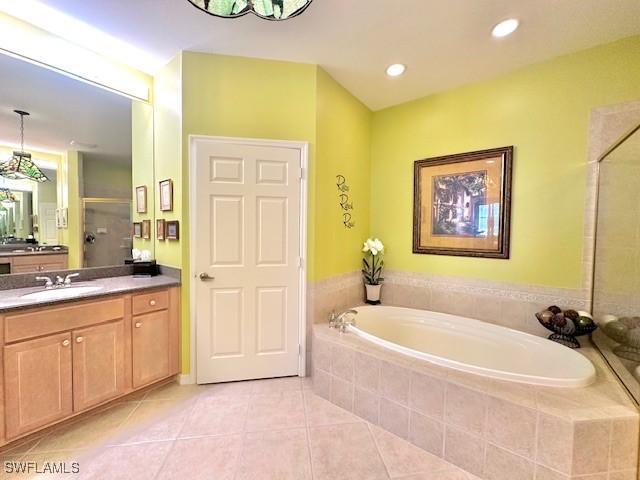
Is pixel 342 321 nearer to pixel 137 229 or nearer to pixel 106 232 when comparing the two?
pixel 137 229

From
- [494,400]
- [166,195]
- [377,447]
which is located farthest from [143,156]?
[494,400]

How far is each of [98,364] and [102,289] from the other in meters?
0.50

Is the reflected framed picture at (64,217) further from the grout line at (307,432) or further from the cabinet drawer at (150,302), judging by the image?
the grout line at (307,432)

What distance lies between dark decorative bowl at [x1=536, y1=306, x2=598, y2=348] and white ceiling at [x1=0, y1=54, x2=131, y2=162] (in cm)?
364

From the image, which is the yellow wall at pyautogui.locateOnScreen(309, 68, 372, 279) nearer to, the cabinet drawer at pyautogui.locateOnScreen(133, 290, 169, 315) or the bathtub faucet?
the bathtub faucet

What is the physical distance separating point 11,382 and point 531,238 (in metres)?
3.58

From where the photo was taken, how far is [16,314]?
1.54m

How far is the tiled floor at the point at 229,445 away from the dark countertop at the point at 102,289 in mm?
839

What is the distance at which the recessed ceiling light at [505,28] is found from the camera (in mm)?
1788

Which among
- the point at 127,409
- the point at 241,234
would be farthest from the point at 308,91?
the point at 127,409

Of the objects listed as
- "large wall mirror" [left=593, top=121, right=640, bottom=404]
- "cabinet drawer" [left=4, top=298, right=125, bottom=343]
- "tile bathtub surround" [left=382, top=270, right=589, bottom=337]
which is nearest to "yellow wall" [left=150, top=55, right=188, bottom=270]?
"cabinet drawer" [left=4, top=298, right=125, bottom=343]

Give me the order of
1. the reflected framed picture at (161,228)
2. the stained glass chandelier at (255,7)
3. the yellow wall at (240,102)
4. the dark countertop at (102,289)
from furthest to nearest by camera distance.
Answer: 1. the reflected framed picture at (161,228)
2. the yellow wall at (240,102)
3. the dark countertop at (102,289)
4. the stained glass chandelier at (255,7)

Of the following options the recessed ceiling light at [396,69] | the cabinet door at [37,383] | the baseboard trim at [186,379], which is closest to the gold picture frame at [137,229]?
the cabinet door at [37,383]

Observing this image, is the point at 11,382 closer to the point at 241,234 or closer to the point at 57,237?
the point at 57,237
